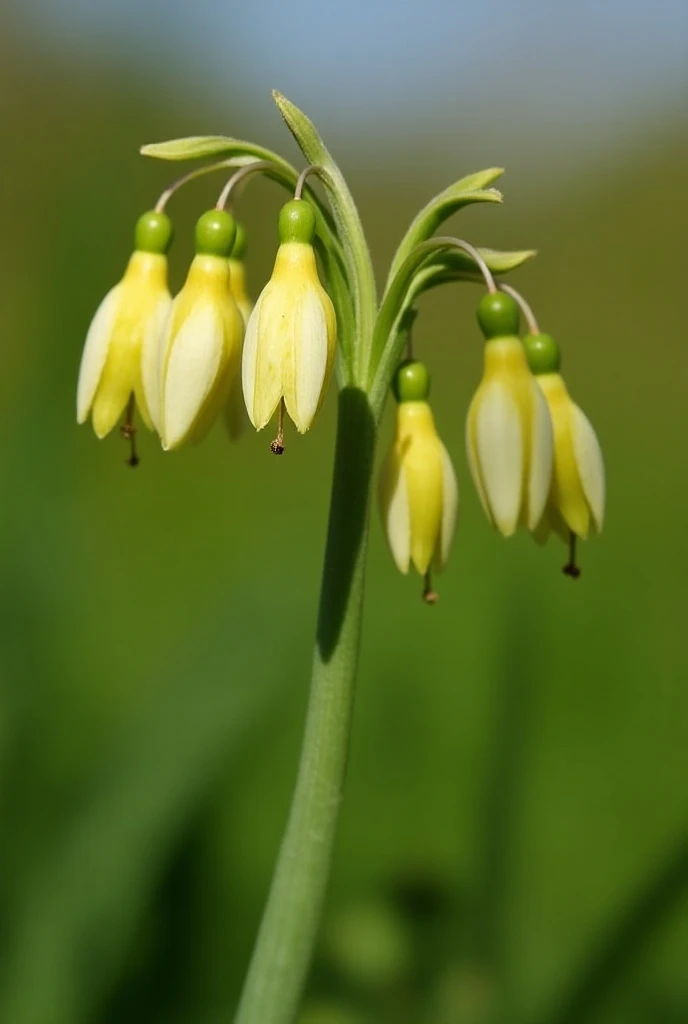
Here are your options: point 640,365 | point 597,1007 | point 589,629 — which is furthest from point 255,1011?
point 640,365

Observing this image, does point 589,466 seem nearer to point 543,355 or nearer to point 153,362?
point 543,355

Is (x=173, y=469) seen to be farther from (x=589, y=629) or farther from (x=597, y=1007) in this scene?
(x=597, y=1007)

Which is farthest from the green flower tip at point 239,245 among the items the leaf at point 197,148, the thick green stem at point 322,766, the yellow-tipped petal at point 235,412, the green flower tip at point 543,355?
the green flower tip at point 543,355

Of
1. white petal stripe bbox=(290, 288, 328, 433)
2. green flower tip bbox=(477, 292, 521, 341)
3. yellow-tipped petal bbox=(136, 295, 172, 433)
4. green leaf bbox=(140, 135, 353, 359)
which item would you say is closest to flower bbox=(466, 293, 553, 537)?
green flower tip bbox=(477, 292, 521, 341)

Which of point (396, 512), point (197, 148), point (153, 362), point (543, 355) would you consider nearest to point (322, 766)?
point (396, 512)

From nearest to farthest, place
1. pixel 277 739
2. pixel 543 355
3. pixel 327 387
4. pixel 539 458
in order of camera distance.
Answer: pixel 327 387, pixel 539 458, pixel 543 355, pixel 277 739
